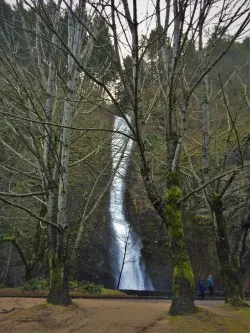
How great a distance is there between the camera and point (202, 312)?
18.7 feet

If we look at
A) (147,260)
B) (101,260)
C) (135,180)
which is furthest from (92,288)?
(135,180)

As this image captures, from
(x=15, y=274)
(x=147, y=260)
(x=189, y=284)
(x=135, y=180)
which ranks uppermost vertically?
(x=135, y=180)

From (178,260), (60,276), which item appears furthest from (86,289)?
(178,260)

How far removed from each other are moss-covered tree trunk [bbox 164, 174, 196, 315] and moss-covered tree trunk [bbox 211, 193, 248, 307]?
7.49 feet

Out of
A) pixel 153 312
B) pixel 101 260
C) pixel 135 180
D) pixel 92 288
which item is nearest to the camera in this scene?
pixel 153 312

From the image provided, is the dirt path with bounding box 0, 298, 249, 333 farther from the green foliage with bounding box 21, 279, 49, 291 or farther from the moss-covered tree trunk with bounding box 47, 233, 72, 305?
the green foliage with bounding box 21, 279, 49, 291

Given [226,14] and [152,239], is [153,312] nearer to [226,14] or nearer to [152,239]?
[226,14]

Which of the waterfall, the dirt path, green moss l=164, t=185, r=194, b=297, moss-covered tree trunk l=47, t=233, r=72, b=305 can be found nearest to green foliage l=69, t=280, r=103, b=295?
the waterfall

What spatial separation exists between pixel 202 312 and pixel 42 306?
2913mm

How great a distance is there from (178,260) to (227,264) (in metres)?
2.59

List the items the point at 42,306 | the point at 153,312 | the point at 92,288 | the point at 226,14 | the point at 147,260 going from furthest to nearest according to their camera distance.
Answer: the point at 147,260
the point at 92,288
the point at 42,306
the point at 153,312
the point at 226,14

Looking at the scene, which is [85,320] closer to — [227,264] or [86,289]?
[227,264]

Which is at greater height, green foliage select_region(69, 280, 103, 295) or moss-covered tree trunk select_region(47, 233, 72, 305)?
green foliage select_region(69, 280, 103, 295)

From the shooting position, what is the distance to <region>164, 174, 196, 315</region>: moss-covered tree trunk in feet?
18.5
